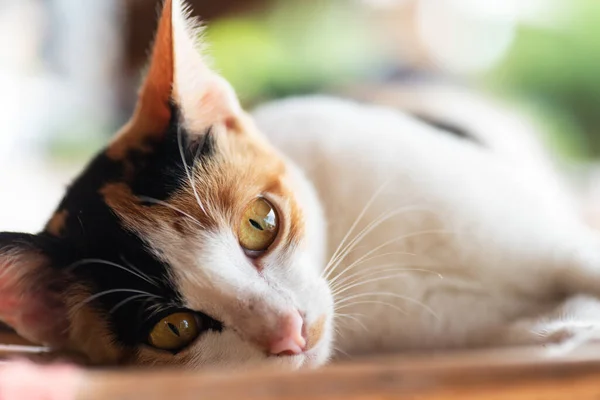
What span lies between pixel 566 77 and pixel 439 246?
1.34 m

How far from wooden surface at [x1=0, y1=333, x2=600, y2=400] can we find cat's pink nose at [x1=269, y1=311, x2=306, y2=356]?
22 centimetres

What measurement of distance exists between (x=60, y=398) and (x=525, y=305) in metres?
0.86

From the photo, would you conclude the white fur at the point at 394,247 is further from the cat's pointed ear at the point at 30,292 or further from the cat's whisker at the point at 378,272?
the cat's pointed ear at the point at 30,292

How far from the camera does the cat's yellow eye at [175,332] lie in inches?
31.2

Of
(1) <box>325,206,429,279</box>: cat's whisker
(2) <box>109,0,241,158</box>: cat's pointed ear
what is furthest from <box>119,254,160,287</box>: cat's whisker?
(1) <box>325,206,429,279</box>: cat's whisker

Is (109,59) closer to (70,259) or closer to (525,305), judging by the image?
(70,259)

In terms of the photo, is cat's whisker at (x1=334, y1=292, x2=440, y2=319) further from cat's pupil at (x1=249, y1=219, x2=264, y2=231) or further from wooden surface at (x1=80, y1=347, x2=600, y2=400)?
wooden surface at (x1=80, y1=347, x2=600, y2=400)

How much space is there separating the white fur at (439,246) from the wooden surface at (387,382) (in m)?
0.40

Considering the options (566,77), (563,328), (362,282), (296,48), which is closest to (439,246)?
(362,282)

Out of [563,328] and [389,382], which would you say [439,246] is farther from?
[389,382]

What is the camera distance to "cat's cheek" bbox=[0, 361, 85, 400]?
500 mm

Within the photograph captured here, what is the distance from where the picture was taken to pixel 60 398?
19.4 inches

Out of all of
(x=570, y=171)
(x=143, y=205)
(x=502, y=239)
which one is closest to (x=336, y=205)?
(x=502, y=239)

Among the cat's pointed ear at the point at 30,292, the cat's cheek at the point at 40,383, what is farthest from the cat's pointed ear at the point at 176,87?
the cat's cheek at the point at 40,383
